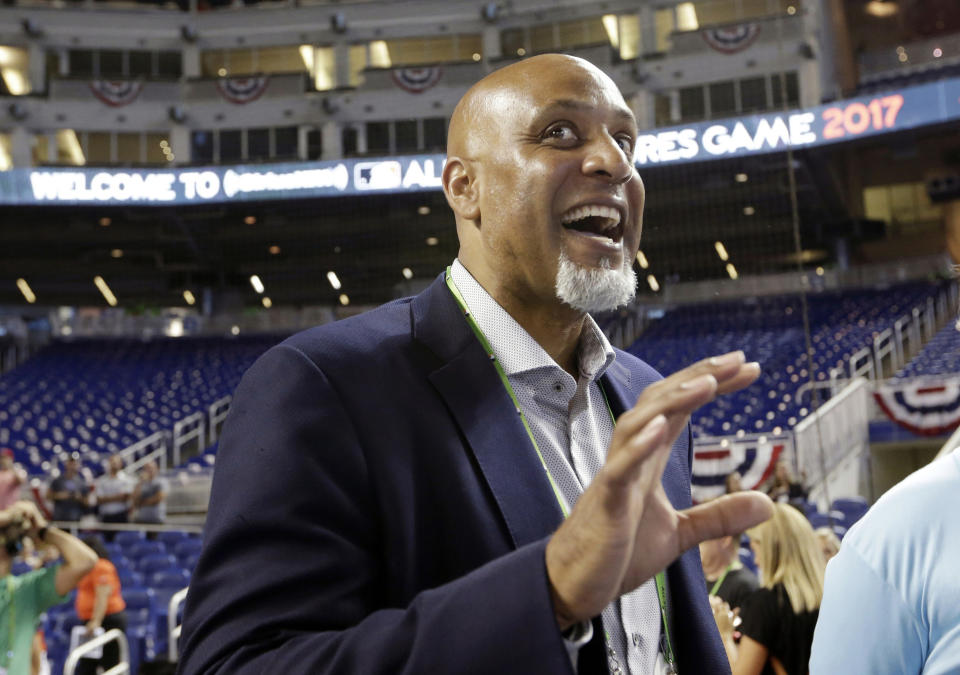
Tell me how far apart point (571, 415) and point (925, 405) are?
26.4ft

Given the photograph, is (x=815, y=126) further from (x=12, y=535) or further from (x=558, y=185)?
(x=558, y=185)

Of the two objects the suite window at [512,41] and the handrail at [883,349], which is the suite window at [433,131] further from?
the handrail at [883,349]

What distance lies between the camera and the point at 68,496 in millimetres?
7180

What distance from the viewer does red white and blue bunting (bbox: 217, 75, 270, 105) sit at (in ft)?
54.6

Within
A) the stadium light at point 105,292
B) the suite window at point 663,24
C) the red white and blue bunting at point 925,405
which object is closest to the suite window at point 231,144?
the stadium light at point 105,292

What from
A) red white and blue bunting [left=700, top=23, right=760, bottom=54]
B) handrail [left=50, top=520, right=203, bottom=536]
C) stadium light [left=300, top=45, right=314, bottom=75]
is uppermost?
stadium light [left=300, top=45, right=314, bottom=75]

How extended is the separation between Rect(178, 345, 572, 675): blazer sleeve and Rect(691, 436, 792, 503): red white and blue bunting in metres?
5.96

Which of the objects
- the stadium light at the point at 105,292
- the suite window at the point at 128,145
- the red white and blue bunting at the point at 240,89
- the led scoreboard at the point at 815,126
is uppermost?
the red white and blue bunting at the point at 240,89

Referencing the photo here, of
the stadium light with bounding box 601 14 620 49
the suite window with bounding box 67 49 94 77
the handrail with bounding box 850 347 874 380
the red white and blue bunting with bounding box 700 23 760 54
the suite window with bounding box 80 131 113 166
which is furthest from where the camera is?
the suite window with bounding box 67 49 94 77

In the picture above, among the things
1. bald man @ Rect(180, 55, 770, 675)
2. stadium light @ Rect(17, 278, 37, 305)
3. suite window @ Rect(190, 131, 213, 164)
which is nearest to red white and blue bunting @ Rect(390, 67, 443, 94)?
suite window @ Rect(190, 131, 213, 164)

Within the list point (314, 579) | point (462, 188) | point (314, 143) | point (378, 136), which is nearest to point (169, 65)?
point (314, 143)

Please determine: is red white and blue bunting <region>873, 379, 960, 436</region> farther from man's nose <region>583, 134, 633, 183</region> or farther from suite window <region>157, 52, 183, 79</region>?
suite window <region>157, 52, 183, 79</region>

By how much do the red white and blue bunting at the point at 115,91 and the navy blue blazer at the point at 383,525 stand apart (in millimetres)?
17297

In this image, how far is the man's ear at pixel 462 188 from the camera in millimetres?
1029
